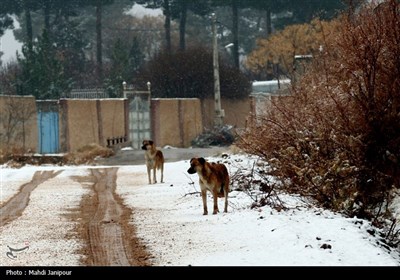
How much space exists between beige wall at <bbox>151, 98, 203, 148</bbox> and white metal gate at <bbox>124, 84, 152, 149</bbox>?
33cm

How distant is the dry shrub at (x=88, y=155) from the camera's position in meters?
34.8

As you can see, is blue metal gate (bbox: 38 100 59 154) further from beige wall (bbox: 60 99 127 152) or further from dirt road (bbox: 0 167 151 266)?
dirt road (bbox: 0 167 151 266)

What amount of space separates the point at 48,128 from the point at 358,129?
3222cm

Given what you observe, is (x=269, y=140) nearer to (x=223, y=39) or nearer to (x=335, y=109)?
(x=335, y=109)

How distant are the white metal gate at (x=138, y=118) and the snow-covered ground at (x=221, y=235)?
29.5 meters

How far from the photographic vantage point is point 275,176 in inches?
624

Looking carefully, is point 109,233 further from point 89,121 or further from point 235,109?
point 235,109

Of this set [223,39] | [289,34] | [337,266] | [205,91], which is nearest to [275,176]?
[337,266]

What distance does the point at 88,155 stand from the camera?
35781 mm

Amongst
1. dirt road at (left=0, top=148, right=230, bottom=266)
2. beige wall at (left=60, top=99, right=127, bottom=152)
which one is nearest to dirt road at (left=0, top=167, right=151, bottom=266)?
dirt road at (left=0, top=148, right=230, bottom=266)


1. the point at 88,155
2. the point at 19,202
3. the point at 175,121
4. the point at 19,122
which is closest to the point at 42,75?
the point at 19,122

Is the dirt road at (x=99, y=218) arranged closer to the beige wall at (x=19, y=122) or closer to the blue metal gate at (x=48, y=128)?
the beige wall at (x=19, y=122)

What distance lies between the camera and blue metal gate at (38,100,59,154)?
4450 centimetres

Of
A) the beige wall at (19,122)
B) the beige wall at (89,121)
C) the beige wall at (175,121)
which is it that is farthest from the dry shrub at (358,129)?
the beige wall at (175,121)
